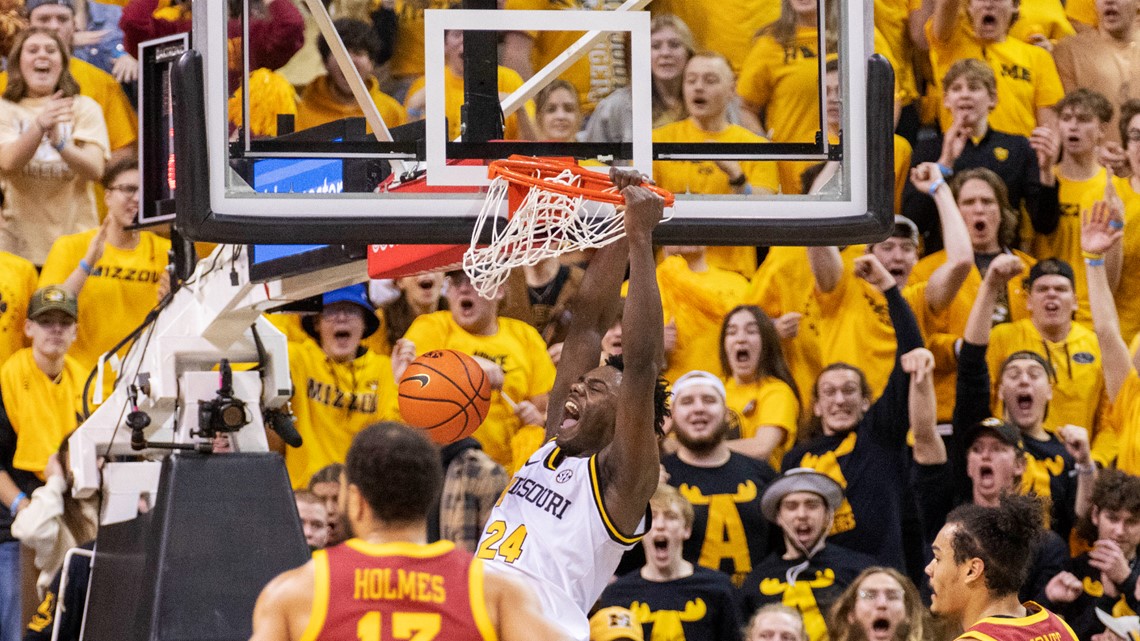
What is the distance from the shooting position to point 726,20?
6773 mm

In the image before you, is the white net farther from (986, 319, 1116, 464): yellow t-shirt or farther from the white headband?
(986, 319, 1116, 464): yellow t-shirt

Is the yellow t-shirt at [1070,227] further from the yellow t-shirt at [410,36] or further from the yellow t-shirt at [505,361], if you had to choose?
the yellow t-shirt at [410,36]

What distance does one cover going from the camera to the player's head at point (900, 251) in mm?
7918

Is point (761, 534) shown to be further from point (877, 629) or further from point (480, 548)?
point (480, 548)

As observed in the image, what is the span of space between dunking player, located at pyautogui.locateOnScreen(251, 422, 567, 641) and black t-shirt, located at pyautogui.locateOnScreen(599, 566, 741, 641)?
304 cm

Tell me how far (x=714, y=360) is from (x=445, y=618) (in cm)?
452

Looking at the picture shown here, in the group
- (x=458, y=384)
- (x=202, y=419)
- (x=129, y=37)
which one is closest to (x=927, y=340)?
(x=458, y=384)

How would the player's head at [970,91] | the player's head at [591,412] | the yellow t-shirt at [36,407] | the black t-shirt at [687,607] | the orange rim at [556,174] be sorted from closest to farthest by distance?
1. the orange rim at [556,174]
2. the player's head at [591,412]
3. the black t-shirt at [687,607]
4. the yellow t-shirt at [36,407]
5. the player's head at [970,91]

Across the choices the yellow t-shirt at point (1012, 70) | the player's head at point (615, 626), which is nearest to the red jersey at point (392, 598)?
the player's head at point (615, 626)

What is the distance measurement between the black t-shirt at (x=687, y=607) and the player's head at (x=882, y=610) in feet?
1.43

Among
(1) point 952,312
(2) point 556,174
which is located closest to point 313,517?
(2) point 556,174

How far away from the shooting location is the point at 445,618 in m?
3.49

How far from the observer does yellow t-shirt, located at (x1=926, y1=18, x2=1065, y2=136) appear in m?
8.88

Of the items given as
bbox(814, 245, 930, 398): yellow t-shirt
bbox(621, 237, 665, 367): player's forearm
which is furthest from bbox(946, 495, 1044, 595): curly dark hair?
bbox(814, 245, 930, 398): yellow t-shirt
